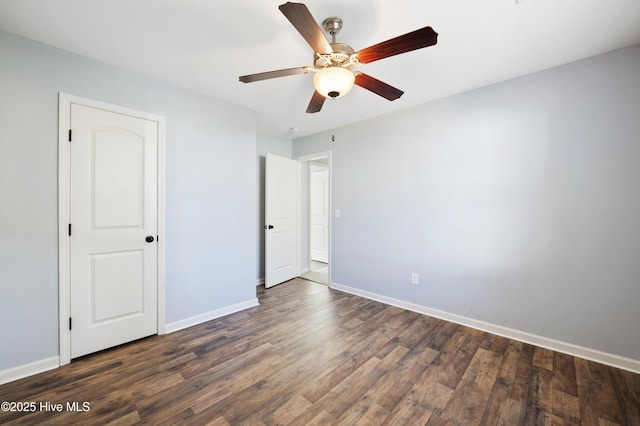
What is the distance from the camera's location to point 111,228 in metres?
2.27

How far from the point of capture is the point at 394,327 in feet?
8.91

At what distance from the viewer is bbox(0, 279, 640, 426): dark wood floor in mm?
1557

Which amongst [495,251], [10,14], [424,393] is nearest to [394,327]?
[424,393]

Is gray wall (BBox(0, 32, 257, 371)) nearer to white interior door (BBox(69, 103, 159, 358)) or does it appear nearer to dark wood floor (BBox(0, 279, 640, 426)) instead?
white interior door (BBox(69, 103, 159, 358))

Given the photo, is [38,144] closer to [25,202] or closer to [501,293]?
[25,202]

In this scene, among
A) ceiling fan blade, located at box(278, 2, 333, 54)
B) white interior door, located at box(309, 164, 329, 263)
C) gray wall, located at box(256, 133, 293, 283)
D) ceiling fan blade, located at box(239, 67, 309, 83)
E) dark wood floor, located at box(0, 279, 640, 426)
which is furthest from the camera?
white interior door, located at box(309, 164, 329, 263)

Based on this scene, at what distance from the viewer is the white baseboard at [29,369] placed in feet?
5.95

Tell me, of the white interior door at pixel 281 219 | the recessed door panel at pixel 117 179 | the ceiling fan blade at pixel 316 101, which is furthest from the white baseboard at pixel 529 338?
the recessed door panel at pixel 117 179

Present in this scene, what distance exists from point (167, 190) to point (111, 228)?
0.57 m

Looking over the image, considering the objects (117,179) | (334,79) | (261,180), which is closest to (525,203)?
(334,79)

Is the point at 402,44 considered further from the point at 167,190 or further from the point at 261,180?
the point at 261,180

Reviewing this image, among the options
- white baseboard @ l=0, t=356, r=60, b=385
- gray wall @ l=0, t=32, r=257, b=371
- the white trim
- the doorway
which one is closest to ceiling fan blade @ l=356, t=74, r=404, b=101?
Result: gray wall @ l=0, t=32, r=257, b=371

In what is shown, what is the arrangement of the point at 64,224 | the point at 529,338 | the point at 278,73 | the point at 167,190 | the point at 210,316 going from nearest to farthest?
the point at 278,73, the point at 64,224, the point at 529,338, the point at 167,190, the point at 210,316

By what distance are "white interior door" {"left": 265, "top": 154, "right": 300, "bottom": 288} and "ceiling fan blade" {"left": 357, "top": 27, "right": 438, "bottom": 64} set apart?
267cm
